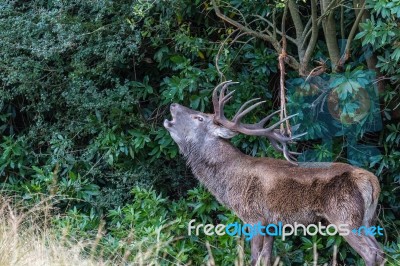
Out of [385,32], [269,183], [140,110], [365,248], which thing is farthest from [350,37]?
[140,110]

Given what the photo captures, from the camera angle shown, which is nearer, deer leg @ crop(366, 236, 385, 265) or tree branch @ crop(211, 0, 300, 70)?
deer leg @ crop(366, 236, 385, 265)

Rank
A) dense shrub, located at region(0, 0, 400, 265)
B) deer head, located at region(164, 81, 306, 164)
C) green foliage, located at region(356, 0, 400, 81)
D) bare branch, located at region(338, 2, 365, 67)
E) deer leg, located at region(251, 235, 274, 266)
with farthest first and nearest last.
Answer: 1. dense shrub, located at region(0, 0, 400, 265)
2. bare branch, located at region(338, 2, 365, 67)
3. deer head, located at region(164, 81, 306, 164)
4. green foliage, located at region(356, 0, 400, 81)
5. deer leg, located at region(251, 235, 274, 266)

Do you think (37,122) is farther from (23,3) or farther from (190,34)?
(190,34)

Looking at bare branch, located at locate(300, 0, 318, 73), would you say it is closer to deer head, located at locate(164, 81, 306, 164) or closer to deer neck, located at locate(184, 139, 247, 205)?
deer head, located at locate(164, 81, 306, 164)

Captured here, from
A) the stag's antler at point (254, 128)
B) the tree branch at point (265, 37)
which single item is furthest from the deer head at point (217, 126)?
the tree branch at point (265, 37)

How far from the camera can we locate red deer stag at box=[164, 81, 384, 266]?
721 cm

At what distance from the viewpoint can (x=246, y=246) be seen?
8852 mm

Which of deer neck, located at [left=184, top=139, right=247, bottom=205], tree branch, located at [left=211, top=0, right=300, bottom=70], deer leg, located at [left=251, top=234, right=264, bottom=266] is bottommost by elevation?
deer leg, located at [left=251, top=234, right=264, bottom=266]

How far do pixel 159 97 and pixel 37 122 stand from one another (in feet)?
5.41

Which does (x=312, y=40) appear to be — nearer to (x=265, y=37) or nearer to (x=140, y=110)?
(x=265, y=37)

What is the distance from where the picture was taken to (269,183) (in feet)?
24.9

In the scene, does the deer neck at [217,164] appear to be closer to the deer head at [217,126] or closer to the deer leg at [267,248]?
the deer head at [217,126]

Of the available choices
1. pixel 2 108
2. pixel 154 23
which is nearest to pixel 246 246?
pixel 154 23

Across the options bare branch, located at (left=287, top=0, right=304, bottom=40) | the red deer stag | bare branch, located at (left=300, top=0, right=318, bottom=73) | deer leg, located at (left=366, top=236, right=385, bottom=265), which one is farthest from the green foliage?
deer leg, located at (left=366, top=236, right=385, bottom=265)
